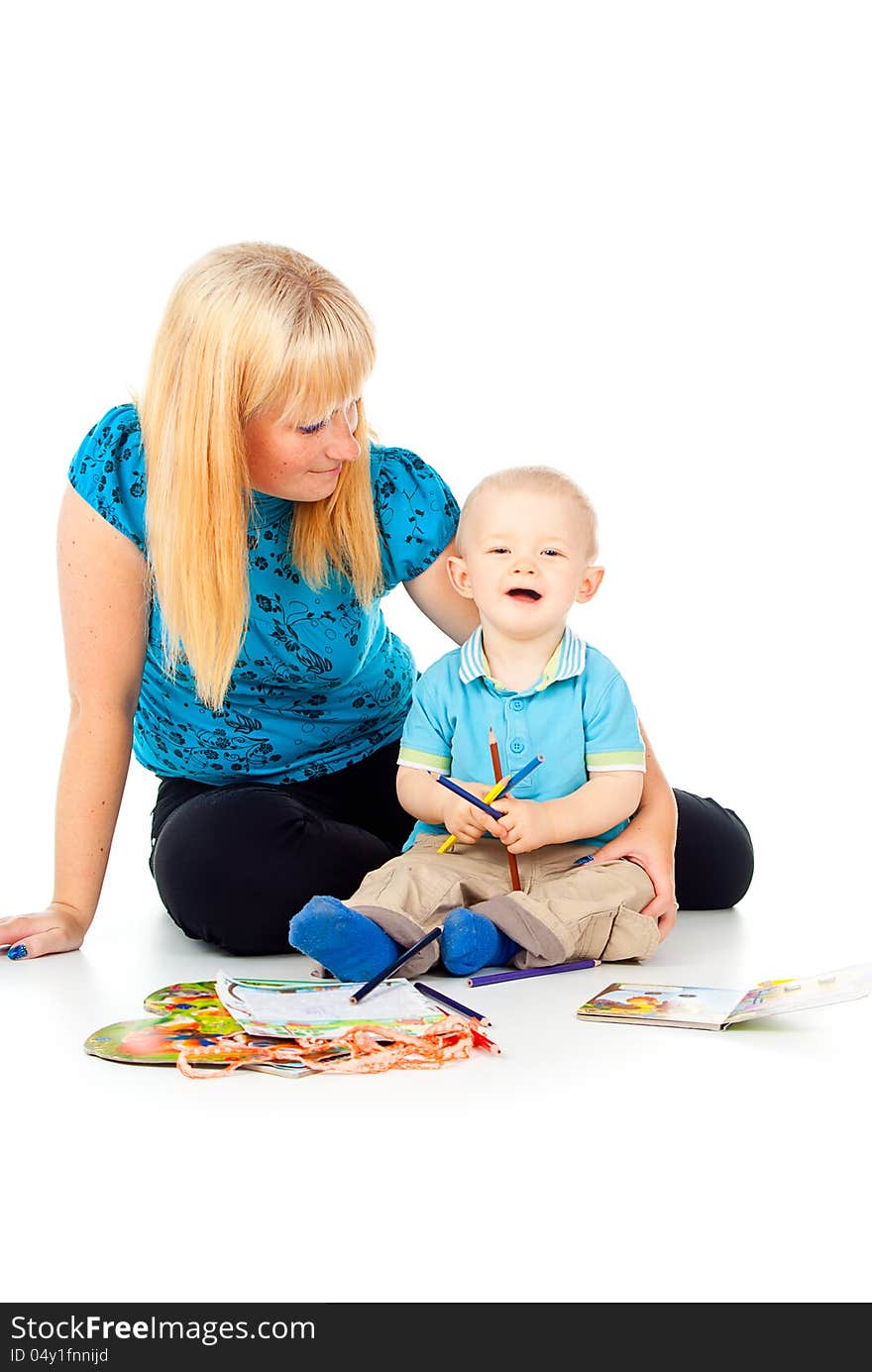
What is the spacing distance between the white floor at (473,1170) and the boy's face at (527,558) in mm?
550

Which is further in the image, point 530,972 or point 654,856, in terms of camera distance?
point 654,856

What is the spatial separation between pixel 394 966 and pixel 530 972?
215mm

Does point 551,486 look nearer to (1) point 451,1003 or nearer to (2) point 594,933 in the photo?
(2) point 594,933

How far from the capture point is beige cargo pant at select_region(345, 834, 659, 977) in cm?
201

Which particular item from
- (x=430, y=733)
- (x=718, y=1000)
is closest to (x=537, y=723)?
(x=430, y=733)

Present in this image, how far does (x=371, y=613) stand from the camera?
7.80 ft

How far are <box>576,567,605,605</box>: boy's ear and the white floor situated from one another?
60 centimetres

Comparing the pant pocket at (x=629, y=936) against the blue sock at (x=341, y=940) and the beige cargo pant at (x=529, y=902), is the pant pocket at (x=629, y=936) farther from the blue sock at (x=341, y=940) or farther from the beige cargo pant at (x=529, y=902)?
the blue sock at (x=341, y=940)

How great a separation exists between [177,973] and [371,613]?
0.63m

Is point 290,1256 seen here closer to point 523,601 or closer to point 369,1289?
point 369,1289

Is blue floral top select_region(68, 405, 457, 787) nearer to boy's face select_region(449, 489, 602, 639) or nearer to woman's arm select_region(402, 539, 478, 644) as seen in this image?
woman's arm select_region(402, 539, 478, 644)

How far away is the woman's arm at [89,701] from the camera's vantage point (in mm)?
2176

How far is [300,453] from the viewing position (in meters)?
2.06
